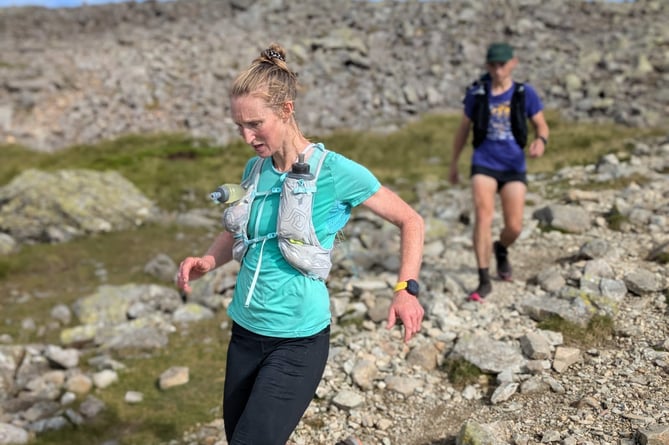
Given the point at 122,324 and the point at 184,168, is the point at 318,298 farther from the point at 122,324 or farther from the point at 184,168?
the point at 184,168

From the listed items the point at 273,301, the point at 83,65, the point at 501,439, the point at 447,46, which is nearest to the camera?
the point at 273,301

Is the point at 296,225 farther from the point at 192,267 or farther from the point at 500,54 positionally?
the point at 500,54

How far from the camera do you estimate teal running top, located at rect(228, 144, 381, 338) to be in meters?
3.50

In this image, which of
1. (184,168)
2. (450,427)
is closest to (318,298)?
(450,427)

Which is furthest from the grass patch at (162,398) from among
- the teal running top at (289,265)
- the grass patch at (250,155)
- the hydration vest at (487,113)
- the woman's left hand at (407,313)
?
the grass patch at (250,155)

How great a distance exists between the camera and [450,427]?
17.7ft

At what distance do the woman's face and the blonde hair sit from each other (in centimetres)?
3

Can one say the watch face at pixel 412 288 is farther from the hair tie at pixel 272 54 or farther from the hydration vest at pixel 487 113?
the hydration vest at pixel 487 113

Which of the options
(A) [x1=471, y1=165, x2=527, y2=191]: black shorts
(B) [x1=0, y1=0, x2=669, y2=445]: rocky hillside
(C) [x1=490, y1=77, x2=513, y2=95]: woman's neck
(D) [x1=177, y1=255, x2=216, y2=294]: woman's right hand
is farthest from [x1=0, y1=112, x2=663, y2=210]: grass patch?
(D) [x1=177, y1=255, x2=216, y2=294]: woman's right hand

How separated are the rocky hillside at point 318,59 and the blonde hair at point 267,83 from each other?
18.2m

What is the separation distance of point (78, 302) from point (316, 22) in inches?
1004

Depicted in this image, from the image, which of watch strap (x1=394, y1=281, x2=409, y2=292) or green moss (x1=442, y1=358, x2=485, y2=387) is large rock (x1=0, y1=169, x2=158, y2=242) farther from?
watch strap (x1=394, y1=281, x2=409, y2=292)

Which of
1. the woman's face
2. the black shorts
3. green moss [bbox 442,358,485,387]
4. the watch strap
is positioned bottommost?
green moss [bbox 442,358,485,387]

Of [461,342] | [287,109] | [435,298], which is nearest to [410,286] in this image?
[287,109]
